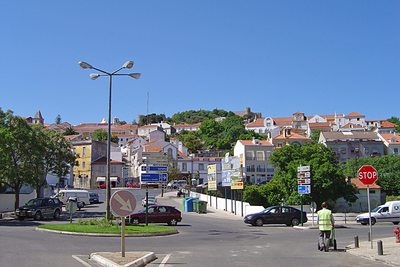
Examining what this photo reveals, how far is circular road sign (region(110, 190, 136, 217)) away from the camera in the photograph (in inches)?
391

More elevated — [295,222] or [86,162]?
[86,162]

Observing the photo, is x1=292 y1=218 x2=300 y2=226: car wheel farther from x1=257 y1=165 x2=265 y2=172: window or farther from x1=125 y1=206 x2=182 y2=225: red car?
x1=257 y1=165 x2=265 y2=172: window

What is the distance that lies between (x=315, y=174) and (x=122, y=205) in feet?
106

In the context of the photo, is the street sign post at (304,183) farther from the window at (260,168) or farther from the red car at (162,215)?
the window at (260,168)

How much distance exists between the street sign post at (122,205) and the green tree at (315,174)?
3051cm

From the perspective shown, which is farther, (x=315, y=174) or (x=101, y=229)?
(x=315, y=174)

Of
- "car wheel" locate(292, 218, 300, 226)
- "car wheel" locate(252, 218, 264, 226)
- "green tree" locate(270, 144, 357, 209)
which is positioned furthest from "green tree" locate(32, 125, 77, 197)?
"green tree" locate(270, 144, 357, 209)

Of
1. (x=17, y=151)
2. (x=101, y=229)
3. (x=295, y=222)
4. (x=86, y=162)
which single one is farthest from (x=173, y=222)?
(x=86, y=162)

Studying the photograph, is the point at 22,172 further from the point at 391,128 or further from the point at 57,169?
the point at 391,128

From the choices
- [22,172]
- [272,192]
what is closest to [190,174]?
[272,192]

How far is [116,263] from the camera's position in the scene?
957 cm

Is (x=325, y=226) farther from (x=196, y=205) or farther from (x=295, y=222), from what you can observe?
(x=196, y=205)

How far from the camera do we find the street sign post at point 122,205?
32.6 ft

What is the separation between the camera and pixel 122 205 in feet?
33.2
